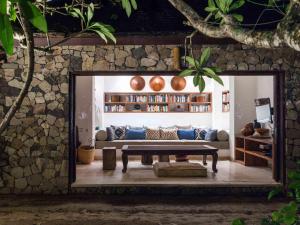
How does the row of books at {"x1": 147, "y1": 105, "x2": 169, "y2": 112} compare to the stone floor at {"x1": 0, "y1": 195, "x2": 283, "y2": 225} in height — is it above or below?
above

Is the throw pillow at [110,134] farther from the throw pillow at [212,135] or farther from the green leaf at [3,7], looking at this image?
the green leaf at [3,7]

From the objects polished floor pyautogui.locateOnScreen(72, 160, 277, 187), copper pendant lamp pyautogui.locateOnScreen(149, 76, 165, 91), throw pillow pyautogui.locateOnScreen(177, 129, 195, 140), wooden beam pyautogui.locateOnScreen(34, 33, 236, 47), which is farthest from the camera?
copper pendant lamp pyautogui.locateOnScreen(149, 76, 165, 91)

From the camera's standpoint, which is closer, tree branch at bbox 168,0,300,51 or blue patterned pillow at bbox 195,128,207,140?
tree branch at bbox 168,0,300,51

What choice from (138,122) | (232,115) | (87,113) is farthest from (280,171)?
(138,122)

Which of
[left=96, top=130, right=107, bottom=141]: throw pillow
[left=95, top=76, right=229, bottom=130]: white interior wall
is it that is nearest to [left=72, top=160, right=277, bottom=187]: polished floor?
[left=96, top=130, right=107, bottom=141]: throw pillow

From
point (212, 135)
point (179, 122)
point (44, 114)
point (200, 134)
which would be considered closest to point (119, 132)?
point (179, 122)

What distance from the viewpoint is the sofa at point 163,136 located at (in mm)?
9398

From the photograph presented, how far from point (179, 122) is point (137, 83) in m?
1.91

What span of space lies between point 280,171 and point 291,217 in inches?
187

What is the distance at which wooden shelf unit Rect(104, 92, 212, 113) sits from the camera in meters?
10.8

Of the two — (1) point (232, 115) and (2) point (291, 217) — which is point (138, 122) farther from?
(2) point (291, 217)

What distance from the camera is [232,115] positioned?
918 cm

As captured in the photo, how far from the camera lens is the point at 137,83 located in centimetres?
1005

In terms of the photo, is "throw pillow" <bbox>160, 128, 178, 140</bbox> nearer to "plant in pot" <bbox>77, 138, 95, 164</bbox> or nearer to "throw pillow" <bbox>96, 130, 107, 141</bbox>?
"throw pillow" <bbox>96, 130, 107, 141</bbox>
